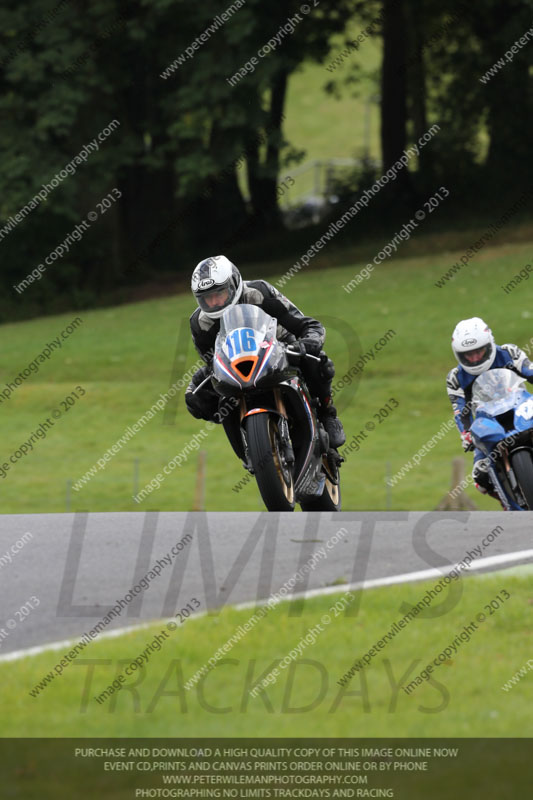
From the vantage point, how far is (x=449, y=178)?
44906 millimetres

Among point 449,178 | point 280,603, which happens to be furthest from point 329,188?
point 280,603

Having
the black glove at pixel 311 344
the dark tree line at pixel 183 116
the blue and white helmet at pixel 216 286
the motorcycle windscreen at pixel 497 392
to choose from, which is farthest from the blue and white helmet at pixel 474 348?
the dark tree line at pixel 183 116

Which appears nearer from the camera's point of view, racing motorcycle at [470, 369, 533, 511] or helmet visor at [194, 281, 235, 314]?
helmet visor at [194, 281, 235, 314]

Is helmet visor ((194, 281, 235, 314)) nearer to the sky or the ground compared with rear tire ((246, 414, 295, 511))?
nearer to the sky

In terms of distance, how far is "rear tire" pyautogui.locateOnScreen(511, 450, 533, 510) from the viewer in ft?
31.7

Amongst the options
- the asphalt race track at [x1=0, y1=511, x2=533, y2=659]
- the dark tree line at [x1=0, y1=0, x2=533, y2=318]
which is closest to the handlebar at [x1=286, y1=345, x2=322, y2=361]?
the asphalt race track at [x1=0, y1=511, x2=533, y2=659]

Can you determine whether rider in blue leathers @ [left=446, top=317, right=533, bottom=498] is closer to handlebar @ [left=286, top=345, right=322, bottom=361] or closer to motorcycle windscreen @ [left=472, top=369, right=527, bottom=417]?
motorcycle windscreen @ [left=472, top=369, right=527, bottom=417]

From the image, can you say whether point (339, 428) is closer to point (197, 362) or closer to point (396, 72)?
point (197, 362)

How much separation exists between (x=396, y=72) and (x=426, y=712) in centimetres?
4011

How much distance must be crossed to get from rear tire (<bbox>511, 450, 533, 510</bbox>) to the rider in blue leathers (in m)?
0.46

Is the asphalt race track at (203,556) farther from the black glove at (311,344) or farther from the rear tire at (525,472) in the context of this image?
the black glove at (311,344)

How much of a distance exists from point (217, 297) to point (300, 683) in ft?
13.6

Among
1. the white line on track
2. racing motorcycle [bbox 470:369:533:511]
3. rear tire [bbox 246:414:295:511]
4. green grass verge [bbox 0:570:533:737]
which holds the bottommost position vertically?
green grass verge [bbox 0:570:533:737]

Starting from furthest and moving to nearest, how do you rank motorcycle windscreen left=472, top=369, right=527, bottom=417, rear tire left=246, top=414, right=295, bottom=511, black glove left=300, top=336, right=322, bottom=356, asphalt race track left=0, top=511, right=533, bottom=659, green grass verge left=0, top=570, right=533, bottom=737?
motorcycle windscreen left=472, top=369, right=527, bottom=417 → black glove left=300, top=336, right=322, bottom=356 → rear tire left=246, top=414, right=295, bottom=511 → asphalt race track left=0, top=511, right=533, bottom=659 → green grass verge left=0, top=570, right=533, bottom=737
